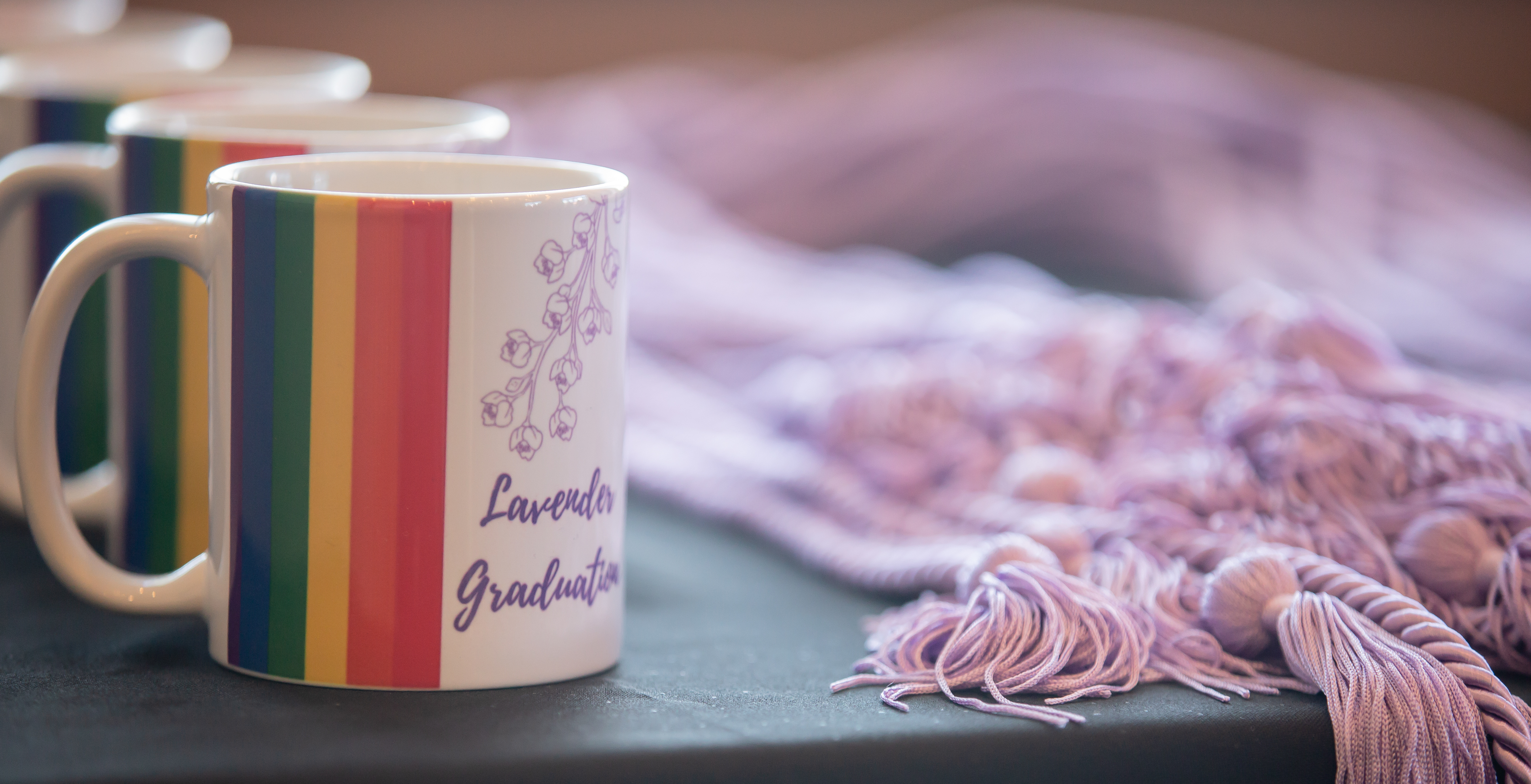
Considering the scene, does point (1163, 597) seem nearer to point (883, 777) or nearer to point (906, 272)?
point (883, 777)

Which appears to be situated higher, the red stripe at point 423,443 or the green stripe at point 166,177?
the green stripe at point 166,177

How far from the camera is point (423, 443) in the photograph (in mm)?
366

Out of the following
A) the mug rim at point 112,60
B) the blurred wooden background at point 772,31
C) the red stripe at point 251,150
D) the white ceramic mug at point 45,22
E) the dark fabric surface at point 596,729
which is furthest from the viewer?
the blurred wooden background at point 772,31

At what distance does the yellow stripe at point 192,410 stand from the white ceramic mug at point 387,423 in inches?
2.6

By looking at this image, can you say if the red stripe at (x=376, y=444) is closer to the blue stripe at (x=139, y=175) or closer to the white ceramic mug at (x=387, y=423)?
the white ceramic mug at (x=387, y=423)

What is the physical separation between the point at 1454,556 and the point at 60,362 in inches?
17.6

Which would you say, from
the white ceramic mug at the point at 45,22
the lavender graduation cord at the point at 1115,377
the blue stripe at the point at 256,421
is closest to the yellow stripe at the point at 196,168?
the blue stripe at the point at 256,421

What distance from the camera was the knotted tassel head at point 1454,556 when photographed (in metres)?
0.42

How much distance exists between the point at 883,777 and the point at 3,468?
334 mm

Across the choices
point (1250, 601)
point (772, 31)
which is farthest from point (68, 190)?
point (772, 31)

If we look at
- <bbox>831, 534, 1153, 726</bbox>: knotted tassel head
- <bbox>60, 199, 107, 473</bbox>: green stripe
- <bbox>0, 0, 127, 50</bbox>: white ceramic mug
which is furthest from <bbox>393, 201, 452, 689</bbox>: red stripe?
<bbox>0, 0, 127, 50</bbox>: white ceramic mug

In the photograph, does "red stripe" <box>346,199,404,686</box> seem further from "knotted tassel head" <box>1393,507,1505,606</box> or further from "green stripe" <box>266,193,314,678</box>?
"knotted tassel head" <box>1393,507,1505,606</box>

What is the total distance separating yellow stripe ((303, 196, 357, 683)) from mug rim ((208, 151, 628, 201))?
14 millimetres

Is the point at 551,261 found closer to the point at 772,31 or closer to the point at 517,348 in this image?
the point at 517,348
